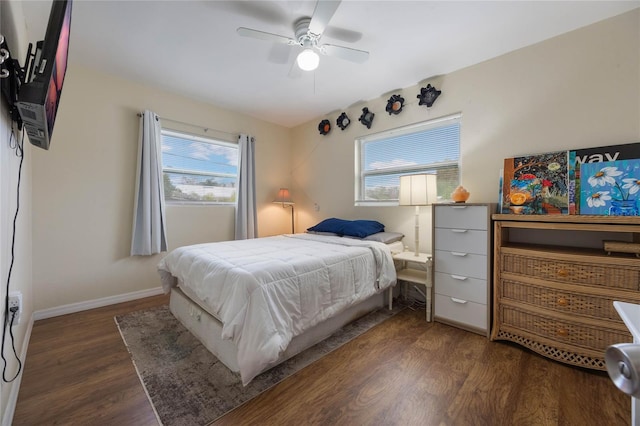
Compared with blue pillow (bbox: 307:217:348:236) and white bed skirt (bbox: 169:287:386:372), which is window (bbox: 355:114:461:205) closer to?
blue pillow (bbox: 307:217:348:236)

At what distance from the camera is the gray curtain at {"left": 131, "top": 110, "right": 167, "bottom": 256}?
2.91 meters

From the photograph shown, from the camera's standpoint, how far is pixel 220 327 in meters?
1.73

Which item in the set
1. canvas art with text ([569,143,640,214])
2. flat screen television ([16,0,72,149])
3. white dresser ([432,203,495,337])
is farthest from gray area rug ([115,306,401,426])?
canvas art with text ([569,143,640,214])

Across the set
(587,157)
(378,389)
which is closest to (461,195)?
(587,157)

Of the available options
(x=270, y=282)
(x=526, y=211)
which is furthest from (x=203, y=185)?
(x=526, y=211)

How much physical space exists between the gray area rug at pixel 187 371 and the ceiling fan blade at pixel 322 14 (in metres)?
2.30

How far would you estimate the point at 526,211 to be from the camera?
205 cm

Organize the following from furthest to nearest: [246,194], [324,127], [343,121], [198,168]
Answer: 1. [324,127]
2. [246,194]
3. [343,121]
4. [198,168]

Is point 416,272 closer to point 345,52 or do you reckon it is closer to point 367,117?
point 367,117

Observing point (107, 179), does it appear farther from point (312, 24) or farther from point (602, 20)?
point (602, 20)

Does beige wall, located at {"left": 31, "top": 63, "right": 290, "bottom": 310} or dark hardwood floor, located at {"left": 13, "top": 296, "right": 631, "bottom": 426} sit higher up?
beige wall, located at {"left": 31, "top": 63, "right": 290, "bottom": 310}

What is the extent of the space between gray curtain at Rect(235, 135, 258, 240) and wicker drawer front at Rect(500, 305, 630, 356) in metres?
3.10

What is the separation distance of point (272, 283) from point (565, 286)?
1968mm

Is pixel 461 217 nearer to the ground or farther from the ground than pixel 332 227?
farther from the ground
